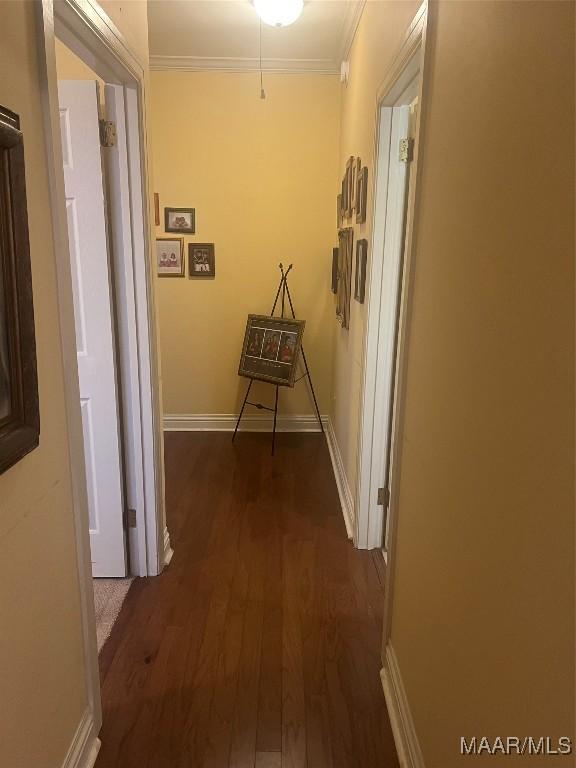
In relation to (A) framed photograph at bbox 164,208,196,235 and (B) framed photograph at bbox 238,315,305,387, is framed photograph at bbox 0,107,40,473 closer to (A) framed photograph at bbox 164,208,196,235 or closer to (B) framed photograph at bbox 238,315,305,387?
(B) framed photograph at bbox 238,315,305,387

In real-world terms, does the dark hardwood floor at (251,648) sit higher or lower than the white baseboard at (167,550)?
lower

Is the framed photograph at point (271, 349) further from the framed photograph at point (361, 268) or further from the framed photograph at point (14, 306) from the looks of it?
the framed photograph at point (14, 306)

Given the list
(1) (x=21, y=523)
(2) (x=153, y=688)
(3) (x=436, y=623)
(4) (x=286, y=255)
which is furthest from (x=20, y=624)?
(4) (x=286, y=255)

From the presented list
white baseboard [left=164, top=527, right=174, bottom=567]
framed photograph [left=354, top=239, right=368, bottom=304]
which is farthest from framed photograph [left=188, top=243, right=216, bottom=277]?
white baseboard [left=164, top=527, right=174, bottom=567]

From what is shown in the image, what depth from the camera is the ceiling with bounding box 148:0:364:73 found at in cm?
301

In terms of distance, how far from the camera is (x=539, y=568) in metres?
0.81

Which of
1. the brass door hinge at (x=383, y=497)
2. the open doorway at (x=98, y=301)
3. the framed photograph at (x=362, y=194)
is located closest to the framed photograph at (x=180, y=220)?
the framed photograph at (x=362, y=194)

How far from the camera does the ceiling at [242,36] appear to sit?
3.01 m

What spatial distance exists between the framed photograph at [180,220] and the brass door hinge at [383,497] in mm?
2534

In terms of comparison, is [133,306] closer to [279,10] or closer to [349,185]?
[349,185]

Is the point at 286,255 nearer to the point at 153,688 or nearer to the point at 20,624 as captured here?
the point at 153,688

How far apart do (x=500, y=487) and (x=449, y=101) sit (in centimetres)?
92

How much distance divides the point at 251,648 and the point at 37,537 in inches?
44.3

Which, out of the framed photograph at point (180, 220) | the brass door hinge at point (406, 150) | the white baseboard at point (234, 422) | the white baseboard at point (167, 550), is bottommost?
the white baseboard at point (167, 550)
